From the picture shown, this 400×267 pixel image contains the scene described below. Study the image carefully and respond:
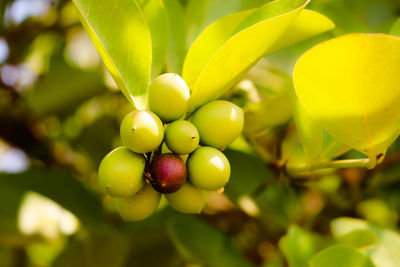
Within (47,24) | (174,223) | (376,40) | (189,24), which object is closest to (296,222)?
(174,223)

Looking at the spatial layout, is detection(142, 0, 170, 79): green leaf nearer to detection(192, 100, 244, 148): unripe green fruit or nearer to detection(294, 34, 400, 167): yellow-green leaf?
detection(192, 100, 244, 148): unripe green fruit

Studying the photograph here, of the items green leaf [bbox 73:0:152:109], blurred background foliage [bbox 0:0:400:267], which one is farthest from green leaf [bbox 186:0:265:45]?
green leaf [bbox 73:0:152:109]

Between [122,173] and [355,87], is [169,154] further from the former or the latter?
[355,87]

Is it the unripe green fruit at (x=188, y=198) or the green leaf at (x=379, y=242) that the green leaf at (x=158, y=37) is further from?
the green leaf at (x=379, y=242)

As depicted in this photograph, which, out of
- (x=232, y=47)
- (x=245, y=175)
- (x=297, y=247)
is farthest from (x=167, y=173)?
(x=245, y=175)

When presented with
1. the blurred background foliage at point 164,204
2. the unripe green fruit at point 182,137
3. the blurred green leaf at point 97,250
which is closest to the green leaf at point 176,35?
the blurred background foliage at point 164,204

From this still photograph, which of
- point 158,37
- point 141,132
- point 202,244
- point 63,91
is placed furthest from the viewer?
point 63,91
